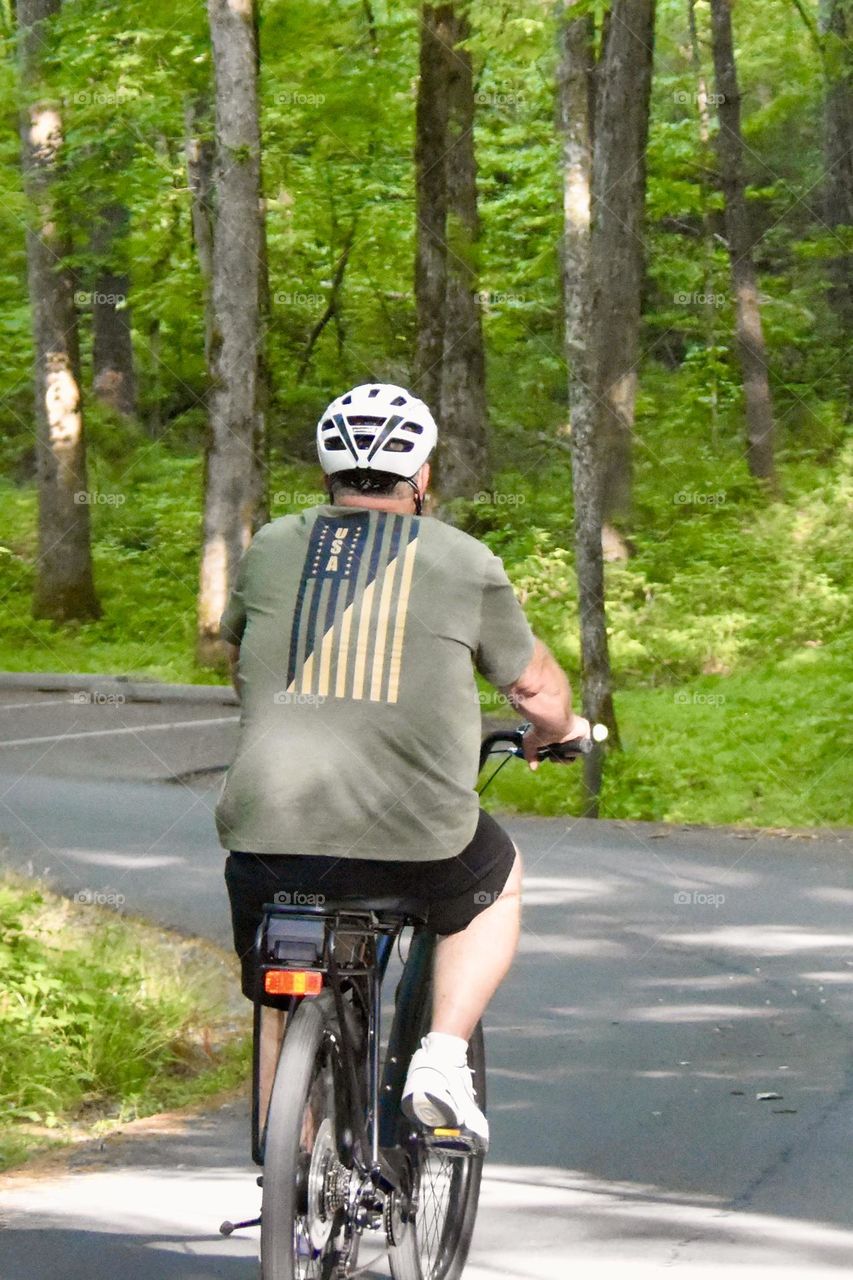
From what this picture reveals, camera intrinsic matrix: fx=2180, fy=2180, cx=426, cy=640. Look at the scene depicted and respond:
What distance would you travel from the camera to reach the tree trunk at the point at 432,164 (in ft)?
80.9

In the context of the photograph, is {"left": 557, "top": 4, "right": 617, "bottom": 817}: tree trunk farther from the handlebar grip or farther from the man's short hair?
the man's short hair

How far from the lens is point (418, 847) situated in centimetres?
457

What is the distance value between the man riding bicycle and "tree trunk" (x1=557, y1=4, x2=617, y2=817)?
9.95 metres

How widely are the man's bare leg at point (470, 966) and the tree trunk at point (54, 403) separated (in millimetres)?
23349

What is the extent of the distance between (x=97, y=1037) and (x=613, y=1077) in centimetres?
182

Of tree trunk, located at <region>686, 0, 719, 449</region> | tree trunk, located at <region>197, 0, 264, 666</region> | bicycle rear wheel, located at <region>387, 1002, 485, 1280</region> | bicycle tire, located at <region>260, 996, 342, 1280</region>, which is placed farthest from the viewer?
tree trunk, located at <region>686, 0, 719, 449</region>

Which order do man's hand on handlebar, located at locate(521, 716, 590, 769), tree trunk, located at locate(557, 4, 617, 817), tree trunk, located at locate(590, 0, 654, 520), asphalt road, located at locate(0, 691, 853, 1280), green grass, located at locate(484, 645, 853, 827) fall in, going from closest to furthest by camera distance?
man's hand on handlebar, located at locate(521, 716, 590, 769)
asphalt road, located at locate(0, 691, 853, 1280)
tree trunk, located at locate(557, 4, 617, 817)
green grass, located at locate(484, 645, 853, 827)
tree trunk, located at locate(590, 0, 654, 520)

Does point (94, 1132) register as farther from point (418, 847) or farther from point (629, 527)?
point (629, 527)

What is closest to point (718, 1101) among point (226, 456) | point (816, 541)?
point (226, 456)

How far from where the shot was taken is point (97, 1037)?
764 cm

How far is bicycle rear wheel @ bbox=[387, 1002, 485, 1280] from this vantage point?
4.91m

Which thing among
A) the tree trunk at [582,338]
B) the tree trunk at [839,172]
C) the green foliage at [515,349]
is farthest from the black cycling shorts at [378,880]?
the tree trunk at [839,172]

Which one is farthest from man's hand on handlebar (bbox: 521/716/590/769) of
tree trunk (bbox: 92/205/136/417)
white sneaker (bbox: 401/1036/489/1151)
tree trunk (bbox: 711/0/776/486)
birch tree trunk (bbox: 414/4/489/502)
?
tree trunk (bbox: 92/205/136/417)

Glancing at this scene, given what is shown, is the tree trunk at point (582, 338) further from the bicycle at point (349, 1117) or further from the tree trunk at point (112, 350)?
the tree trunk at point (112, 350)
